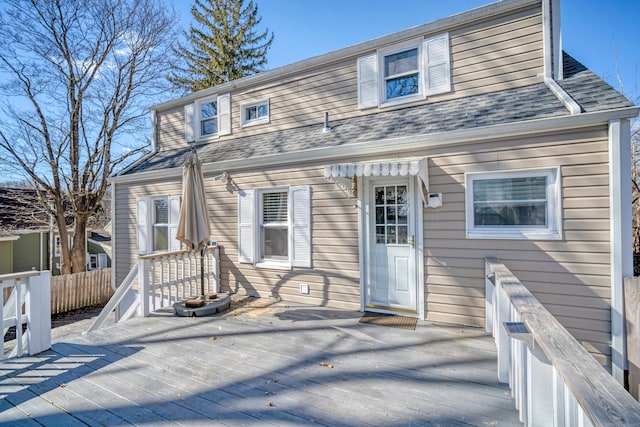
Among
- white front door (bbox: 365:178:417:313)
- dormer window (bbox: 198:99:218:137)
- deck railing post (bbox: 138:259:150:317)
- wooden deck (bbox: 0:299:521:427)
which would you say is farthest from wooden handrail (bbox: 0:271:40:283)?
dormer window (bbox: 198:99:218:137)

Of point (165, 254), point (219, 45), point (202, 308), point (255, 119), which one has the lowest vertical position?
point (202, 308)

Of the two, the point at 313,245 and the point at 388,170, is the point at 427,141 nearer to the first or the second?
the point at 388,170

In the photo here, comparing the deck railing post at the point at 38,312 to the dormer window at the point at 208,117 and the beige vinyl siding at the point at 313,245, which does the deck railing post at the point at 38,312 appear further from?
the dormer window at the point at 208,117

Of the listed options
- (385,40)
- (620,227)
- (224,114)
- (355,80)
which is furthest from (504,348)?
(224,114)

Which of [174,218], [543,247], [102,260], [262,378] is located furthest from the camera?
[102,260]

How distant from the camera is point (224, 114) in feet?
25.1

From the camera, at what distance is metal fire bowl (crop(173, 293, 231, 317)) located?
4820mm

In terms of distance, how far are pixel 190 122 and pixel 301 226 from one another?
4822 mm

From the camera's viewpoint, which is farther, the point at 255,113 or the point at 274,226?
the point at 255,113

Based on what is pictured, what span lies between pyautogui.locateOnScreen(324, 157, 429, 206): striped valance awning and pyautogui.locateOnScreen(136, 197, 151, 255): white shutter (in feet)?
17.6

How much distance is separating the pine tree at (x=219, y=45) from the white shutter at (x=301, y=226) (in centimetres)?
1298

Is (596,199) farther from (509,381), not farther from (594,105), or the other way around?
(509,381)

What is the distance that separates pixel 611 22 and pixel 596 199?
6.85 metres

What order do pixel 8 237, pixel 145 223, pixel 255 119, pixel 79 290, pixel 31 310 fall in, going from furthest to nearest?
pixel 8 237
pixel 79 290
pixel 145 223
pixel 255 119
pixel 31 310
